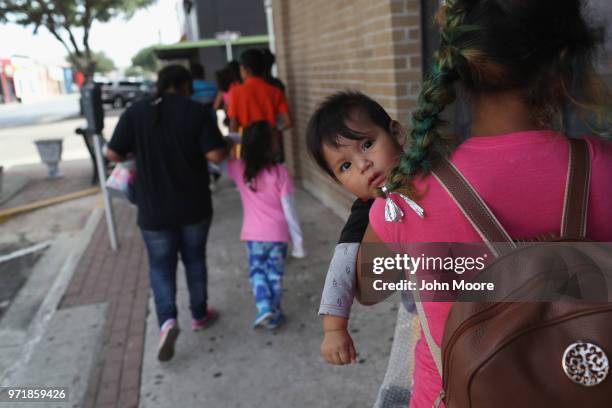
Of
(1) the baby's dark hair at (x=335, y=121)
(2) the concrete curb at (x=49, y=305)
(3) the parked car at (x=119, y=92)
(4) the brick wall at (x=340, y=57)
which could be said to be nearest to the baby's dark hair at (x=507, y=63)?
(1) the baby's dark hair at (x=335, y=121)

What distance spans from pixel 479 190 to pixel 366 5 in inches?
150

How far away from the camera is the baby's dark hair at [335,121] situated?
1608 millimetres

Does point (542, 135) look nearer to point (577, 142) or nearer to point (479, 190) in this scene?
point (577, 142)

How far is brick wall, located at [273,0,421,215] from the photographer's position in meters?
4.07

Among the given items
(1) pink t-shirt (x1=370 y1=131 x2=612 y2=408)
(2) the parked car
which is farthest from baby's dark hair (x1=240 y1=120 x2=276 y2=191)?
(2) the parked car

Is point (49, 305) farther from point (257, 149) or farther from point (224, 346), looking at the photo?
point (257, 149)

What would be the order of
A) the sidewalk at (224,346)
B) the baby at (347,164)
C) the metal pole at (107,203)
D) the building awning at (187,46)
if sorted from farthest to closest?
the building awning at (187,46) → the metal pole at (107,203) → the sidewalk at (224,346) → the baby at (347,164)

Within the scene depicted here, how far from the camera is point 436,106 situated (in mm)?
1224

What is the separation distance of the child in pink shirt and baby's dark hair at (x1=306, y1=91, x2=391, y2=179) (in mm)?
2199

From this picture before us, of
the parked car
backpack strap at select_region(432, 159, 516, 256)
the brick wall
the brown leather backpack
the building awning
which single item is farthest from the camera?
the parked car

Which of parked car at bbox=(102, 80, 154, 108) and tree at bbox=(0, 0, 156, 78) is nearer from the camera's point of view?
tree at bbox=(0, 0, 156, 78)

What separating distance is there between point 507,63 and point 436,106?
0.56 ft

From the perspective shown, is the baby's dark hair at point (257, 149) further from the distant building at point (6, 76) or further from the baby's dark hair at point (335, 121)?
the distant building at point (6, 76)

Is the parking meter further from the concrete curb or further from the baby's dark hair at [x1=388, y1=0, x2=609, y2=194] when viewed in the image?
the baby's dark hair at [x1=388, y1=0, x2=609, y2=194]
